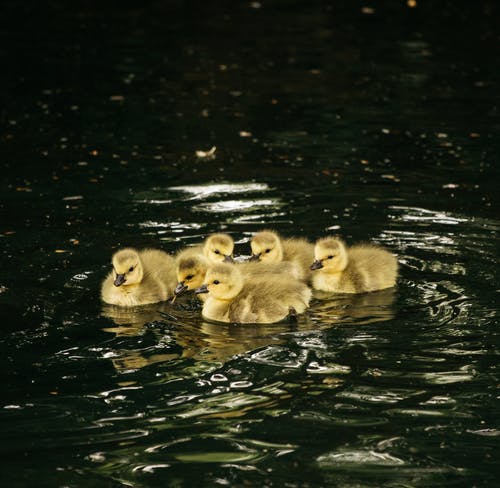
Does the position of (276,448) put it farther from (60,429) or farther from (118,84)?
(118,84)

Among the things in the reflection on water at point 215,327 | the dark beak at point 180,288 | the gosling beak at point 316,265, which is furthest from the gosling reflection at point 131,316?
the gosling beak at point 316,265

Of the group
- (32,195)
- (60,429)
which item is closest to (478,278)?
(60,429)

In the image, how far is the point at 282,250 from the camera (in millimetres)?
8141

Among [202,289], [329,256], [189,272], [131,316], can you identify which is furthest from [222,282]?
[329,256]

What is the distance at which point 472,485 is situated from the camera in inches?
202

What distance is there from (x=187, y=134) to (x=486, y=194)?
369 centimetres

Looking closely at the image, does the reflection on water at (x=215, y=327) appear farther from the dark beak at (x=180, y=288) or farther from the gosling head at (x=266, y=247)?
the gosling head at (x=266, y=247)

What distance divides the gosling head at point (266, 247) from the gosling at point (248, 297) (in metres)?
0.59

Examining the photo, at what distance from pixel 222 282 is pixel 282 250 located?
1.01m

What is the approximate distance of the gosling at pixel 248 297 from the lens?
717 cm

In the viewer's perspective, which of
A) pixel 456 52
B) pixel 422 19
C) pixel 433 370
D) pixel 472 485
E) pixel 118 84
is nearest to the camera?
pixel 472 485

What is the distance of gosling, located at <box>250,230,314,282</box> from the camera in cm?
793

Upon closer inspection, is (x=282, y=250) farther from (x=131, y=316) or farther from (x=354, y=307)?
(x=131, y=316)

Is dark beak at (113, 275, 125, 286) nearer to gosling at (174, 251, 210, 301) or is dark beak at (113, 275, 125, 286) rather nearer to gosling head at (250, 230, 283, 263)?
gosling at (174, 251, 210, 301)
